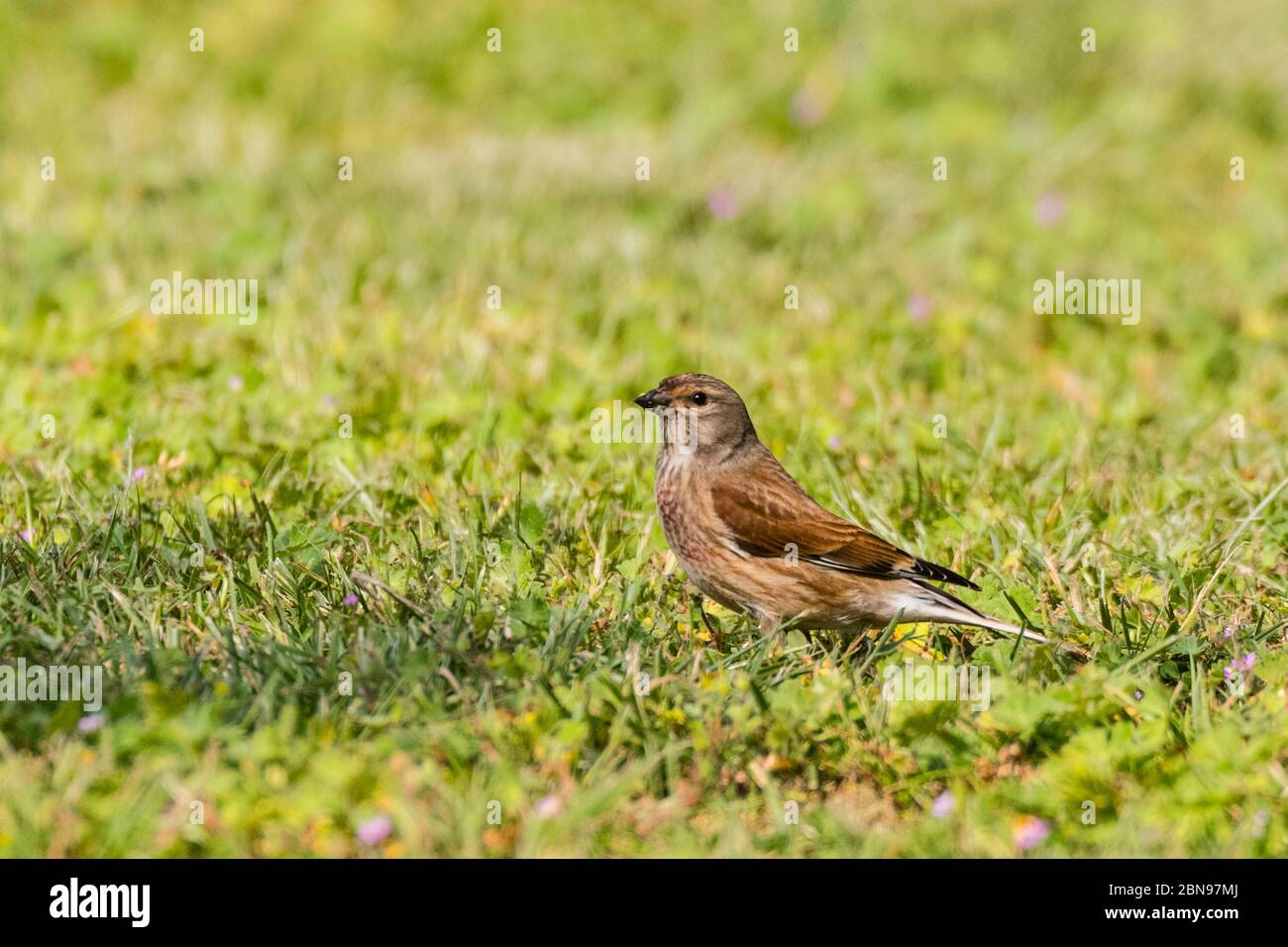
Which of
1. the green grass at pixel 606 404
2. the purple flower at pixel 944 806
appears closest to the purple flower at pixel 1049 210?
the green grass at pixel 606 404

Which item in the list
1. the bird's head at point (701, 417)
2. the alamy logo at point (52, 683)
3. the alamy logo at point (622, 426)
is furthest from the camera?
the alamy logo at point (622, 426)

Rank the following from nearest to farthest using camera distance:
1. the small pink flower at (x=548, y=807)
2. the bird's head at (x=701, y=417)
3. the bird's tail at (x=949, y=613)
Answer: the small pink flower at (x=548, y=807)
the bird's tail at (x=949, y=613)
the bird's head at (x=701, y=417)

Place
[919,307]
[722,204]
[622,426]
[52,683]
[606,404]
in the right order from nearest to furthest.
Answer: [52,683]
[622,426]
[606,404]
[919,307]
[722,204]

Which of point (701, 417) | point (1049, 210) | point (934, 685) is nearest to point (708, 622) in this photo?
point (701, 417)

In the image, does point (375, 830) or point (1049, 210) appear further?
point (1049, 210)

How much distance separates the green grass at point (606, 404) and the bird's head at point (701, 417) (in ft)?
1.40

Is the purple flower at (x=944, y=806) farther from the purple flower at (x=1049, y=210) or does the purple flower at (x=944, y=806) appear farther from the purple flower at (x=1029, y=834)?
the purple flower at (x=1049, y=210)

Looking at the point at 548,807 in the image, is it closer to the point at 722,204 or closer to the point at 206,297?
the point at 206,297

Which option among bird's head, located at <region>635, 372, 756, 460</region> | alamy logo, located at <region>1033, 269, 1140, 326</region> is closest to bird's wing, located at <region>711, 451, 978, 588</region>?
bird's head, located at <region>635, 372, 756, 460</region>

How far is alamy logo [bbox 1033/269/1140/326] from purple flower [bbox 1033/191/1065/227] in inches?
38.0

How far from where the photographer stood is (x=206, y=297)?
7.85 meters

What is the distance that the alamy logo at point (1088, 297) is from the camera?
8852 millimetres

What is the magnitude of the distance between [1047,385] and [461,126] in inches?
196

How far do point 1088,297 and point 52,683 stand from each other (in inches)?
251
